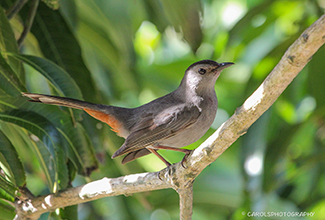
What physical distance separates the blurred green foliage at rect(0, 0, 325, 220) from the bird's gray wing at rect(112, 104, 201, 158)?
23.3 inches

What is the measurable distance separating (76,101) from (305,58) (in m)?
1.99

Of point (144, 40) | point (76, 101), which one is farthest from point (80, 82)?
point (144, 40)

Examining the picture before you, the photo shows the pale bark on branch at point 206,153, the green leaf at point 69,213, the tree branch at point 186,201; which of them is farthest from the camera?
the green leaf at point 69,213

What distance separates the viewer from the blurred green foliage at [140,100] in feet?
10.4

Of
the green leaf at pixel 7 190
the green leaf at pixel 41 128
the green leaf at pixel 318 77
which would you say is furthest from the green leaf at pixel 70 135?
the green leaf at pixel 318 77

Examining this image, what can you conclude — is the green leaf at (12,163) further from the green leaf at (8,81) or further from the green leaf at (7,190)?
the green leaf at (8,81)

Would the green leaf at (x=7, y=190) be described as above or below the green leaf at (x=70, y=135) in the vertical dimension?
below

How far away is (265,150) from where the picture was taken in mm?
4074

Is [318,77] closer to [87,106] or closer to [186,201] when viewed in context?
[186,201]

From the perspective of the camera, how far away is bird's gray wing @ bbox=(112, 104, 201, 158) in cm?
301

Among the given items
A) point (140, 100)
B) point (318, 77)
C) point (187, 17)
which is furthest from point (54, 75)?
point (140, 100)

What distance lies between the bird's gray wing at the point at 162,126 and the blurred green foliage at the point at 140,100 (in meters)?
0.59

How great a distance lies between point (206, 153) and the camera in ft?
7.24

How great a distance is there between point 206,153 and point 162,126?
0.95 meters
